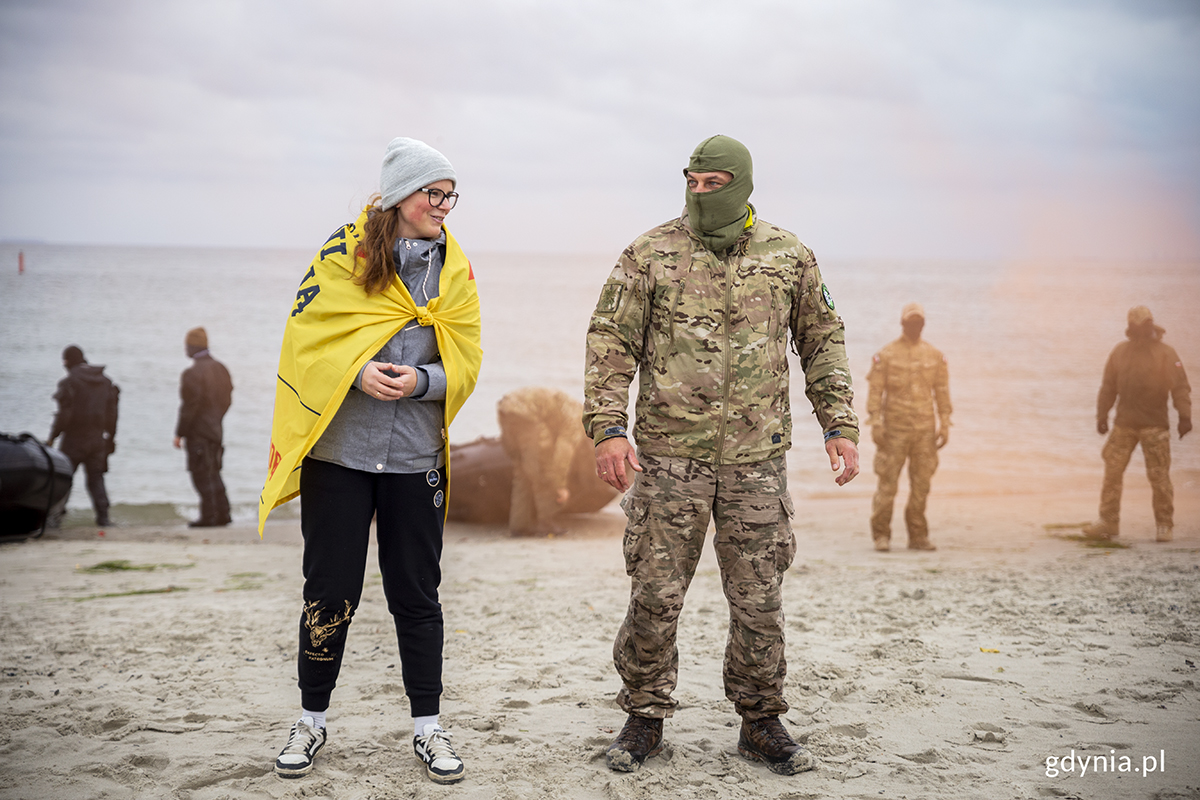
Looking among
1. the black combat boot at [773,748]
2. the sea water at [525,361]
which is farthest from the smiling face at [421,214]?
the sea water at [525,361]

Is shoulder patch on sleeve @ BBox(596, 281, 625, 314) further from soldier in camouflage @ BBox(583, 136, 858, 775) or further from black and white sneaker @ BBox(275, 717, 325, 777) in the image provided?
black and white sneaker @ BBox(275, 717, 325, 777)

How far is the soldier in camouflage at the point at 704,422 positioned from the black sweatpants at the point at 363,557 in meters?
0.67

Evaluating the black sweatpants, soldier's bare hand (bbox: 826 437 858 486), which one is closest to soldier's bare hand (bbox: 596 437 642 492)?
the black sweatpants

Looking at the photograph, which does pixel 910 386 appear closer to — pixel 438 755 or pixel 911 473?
pixel 911 473

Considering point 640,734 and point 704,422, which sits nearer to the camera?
point 704,422

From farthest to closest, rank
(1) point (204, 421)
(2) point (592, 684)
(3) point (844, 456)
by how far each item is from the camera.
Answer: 1. (1) point (204, 421)
2. (2) point (592, 684)
3. (3) point (844, 456)

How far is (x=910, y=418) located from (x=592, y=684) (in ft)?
18.4

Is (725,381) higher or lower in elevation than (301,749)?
higher

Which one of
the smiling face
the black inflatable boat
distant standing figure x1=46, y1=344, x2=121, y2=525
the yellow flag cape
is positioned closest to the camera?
the yellow flag cape

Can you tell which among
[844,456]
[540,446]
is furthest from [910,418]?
[844,456]

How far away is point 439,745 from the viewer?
10.6 feet

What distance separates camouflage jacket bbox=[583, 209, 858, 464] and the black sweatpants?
2.24 ft

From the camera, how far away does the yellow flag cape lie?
3.05 m

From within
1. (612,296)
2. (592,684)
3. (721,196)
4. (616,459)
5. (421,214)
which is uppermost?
(721,196)
